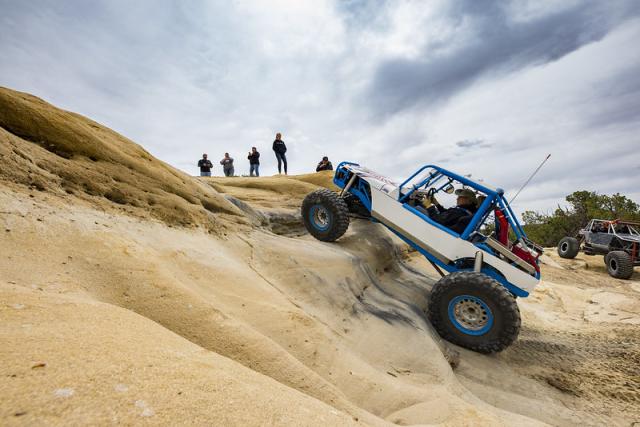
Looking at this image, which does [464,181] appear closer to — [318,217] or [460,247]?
[460,247]

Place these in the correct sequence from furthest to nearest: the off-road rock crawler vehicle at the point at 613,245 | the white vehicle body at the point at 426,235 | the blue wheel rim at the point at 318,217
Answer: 1. the off-road rock crawler vehicle at the point at 613,245
2. the blue wheel rim at the point at 318,217
3. the white vehicle body at the point at 426,235

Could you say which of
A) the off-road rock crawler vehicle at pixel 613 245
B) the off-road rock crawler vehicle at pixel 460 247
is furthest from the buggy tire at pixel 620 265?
the off-road rock crawler vehicle at pixel 460 247

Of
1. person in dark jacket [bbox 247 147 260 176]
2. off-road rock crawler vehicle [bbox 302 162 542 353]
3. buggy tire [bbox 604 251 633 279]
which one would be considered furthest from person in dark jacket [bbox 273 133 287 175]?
buggy tire [bbox 604 251 633 279]

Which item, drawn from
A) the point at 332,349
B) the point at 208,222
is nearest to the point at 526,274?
the point at 332,349

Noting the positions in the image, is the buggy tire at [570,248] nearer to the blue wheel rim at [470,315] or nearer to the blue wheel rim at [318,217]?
the blue wheel rim at [470,315]

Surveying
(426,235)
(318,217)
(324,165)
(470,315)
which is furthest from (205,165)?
(470,315)

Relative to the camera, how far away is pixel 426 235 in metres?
5.03

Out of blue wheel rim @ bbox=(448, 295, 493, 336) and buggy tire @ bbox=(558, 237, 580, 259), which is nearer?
blue wheel rim @ bbox=(448, 295, 493, 336)

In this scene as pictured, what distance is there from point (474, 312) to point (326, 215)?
2.89 metres

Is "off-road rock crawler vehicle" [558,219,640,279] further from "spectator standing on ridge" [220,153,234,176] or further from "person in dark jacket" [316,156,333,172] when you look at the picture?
"spectator standing on ridge" [220,153,234,176]

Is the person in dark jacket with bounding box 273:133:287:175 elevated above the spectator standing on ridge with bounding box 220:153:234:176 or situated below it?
above

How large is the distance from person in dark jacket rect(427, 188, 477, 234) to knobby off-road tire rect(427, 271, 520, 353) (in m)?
1.00

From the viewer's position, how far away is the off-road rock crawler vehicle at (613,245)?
34.4ft

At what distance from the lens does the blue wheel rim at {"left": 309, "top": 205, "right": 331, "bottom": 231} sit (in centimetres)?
593
